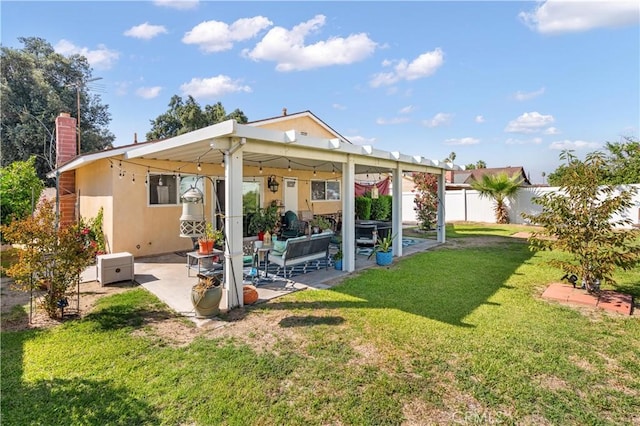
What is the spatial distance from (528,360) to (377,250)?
4931 millimetres

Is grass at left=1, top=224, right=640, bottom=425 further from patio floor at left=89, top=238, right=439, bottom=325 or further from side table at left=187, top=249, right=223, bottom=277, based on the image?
side table at left=187, top=249, right=223, bottom=277

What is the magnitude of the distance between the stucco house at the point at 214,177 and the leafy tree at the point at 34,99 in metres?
11.7

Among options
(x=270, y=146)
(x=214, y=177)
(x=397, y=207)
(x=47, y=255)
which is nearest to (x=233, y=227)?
(x=270, y=146)

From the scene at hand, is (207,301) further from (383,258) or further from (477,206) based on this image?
(477,206)

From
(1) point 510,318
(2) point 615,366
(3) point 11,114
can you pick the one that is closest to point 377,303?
(1) point 510,318

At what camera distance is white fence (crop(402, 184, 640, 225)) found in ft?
59.2

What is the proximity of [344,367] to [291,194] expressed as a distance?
34.8 ft

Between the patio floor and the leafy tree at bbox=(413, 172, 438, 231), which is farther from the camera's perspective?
the leafy tree at bbox=(413, 172, 438, 231)

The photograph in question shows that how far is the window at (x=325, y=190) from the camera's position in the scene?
49.7 ft

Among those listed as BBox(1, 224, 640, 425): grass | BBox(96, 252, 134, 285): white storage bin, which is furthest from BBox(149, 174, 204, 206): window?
BBox(1, 224, 640, 425): grass

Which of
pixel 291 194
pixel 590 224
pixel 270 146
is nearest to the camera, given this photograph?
pixel 270 146

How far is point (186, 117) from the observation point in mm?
32156

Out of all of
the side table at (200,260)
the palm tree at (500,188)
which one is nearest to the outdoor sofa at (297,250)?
the side table at (200,260)

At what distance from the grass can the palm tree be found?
14.1 m
